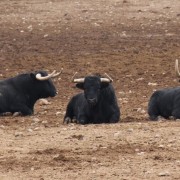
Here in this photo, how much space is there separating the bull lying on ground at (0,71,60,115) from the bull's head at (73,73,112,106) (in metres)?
2.13

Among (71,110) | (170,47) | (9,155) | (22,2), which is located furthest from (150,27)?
(9,155)

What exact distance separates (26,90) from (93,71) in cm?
414

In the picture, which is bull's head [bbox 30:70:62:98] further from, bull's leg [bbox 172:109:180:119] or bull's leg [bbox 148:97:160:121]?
bull's leg [bbox 172:109:180:119]

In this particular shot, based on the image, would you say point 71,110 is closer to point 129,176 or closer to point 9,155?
point 9,155

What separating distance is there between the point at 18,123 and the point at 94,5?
18874mm

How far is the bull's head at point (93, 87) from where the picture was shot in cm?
1692

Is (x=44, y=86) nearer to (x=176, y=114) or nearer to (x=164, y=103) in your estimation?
(x=164, y=103)

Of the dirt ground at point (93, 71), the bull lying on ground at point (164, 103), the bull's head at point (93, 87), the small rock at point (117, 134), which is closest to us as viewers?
the dirt ground at point (93, 71)

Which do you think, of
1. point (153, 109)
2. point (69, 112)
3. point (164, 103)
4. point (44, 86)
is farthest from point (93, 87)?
point (44, 86)

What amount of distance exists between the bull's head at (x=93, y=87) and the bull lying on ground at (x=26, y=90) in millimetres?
2133

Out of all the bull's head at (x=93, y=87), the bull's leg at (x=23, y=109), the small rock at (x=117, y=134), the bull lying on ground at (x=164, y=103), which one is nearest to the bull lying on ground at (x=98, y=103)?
the bull's head at (x=93, y=87)

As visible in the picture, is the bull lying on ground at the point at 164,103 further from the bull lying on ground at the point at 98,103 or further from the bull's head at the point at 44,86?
the bull's head at the point at 44,86

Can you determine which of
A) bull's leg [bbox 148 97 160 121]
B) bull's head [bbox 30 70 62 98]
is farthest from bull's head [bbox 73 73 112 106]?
bull's head [bbox 30 70 62 98]

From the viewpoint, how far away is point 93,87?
17016 mm
